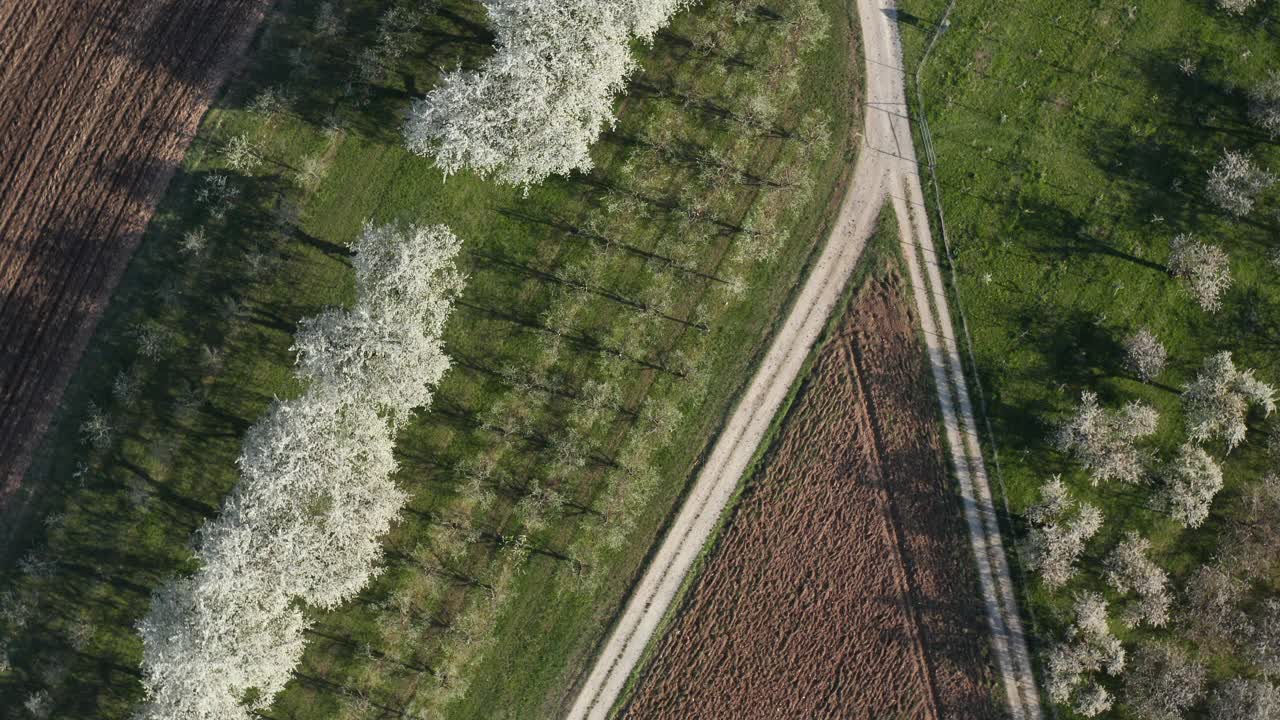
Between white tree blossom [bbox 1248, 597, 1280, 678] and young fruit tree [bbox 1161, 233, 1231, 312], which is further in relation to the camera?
young fruit tree [bbox 1161, 233, 1231, 312]

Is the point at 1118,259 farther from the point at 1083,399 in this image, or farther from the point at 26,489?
the point at 26,489

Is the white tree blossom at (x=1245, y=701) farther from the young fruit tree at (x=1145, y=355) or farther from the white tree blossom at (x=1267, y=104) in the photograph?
the white tree blossom at (x=1267, y=104)

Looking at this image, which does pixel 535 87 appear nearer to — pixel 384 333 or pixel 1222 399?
pixel 384 333

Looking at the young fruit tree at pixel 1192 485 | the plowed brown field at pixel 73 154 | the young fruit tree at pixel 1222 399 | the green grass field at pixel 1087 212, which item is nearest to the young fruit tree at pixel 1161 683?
the green grass field at pixel 1087 212

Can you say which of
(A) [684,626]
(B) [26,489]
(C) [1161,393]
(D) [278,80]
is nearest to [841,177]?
(C) [1161,393]

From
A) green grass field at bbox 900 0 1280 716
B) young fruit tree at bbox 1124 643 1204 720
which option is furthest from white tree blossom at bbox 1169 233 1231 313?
young fruit tree at bbox 1124 643 1204 720

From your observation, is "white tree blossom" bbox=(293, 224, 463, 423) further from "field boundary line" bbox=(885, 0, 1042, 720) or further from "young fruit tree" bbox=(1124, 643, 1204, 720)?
"young fruit tree" bbox=(1124, 643, 1204, 720)
